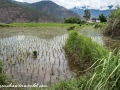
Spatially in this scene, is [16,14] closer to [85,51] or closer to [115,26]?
[115,26]

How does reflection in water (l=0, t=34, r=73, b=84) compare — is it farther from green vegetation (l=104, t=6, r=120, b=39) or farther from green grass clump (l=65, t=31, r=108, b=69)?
green vegetation (l=104, t=6, r=120, b=39)

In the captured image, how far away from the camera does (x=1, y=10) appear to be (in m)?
111

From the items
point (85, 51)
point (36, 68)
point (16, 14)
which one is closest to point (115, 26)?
point (85, 51)

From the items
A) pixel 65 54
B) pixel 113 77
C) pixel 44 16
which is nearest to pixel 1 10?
pixel 44 16

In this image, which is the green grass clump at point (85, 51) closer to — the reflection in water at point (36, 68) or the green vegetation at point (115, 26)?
the reflection in water at point (36, 68)

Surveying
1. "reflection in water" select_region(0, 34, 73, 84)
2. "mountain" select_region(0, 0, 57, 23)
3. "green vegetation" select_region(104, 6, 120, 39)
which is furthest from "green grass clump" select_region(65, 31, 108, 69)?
"mountain" select_region(0, 0, 57, 23)

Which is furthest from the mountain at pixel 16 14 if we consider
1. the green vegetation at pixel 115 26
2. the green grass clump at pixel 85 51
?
the green grass clump at pixel 85 51

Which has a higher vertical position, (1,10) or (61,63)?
(1,10)

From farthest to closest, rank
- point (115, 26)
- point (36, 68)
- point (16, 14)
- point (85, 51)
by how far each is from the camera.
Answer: point (16, 14), point (115, 26), point (85, 51), point (36, 68)

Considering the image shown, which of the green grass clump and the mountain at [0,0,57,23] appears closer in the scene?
the green grass clump

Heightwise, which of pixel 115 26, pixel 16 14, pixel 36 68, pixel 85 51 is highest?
pixel 16 14

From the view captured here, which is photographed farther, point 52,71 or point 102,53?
point 52,71

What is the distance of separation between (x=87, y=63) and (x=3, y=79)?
10.9ft

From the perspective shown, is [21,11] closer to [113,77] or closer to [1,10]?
[1,10]
